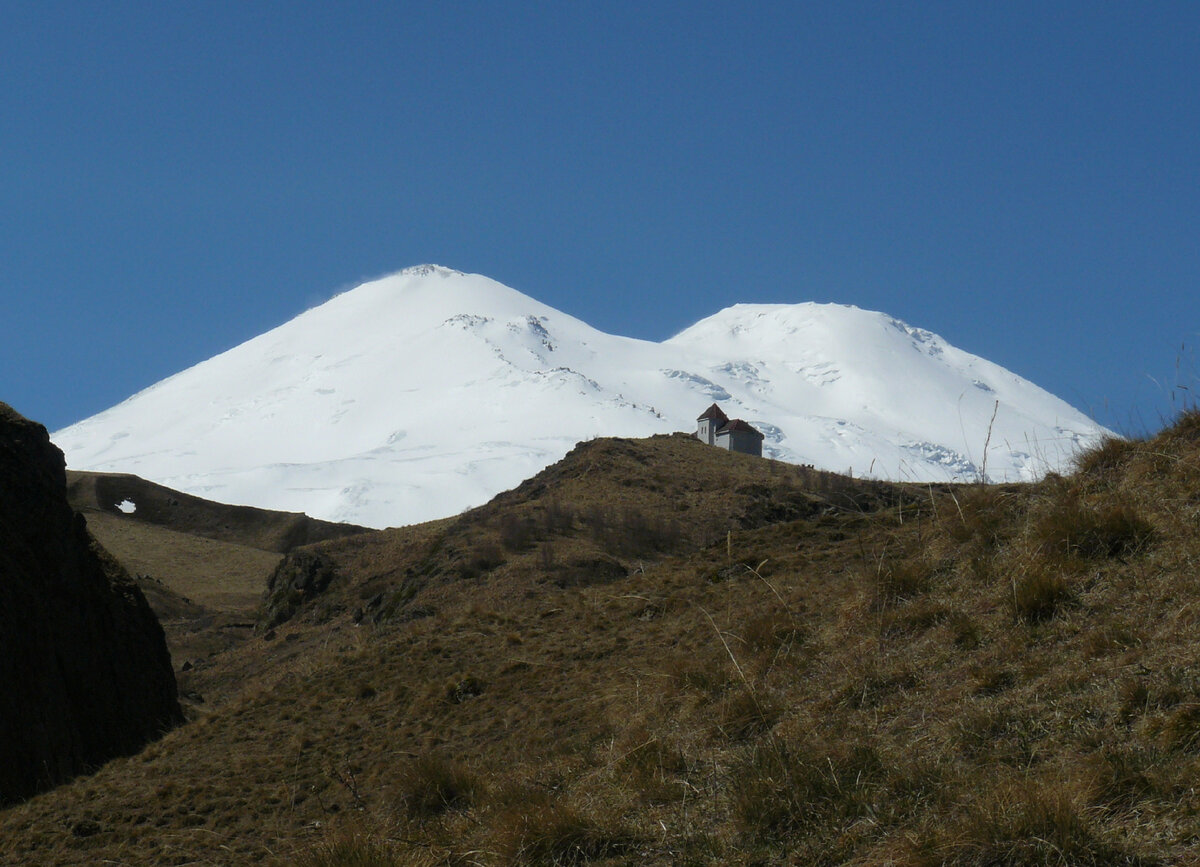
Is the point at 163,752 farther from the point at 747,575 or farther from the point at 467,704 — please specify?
the point at 747,575

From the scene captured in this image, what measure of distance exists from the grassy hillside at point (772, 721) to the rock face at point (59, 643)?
1941 millimetres

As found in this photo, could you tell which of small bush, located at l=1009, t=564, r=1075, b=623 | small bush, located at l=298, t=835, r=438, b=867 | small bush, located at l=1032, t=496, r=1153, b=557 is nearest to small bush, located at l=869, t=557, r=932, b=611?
small bush, located at l=1032, t=496, r=1153, b=557

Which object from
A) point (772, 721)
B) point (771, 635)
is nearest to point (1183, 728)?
point (772, 721)

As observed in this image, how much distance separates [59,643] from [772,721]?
9.95 meters

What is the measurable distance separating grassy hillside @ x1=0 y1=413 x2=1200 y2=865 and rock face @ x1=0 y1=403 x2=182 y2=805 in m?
1.94

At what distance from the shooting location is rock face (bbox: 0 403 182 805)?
39.0 feet

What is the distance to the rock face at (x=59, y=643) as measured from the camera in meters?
11.9

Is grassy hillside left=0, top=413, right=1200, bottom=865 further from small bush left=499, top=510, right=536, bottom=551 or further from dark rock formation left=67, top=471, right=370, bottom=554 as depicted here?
dark rock formation left=67, top=471, right=370, bottom=554

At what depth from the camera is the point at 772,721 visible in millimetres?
7258

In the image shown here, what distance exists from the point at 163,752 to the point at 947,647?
7423 mm

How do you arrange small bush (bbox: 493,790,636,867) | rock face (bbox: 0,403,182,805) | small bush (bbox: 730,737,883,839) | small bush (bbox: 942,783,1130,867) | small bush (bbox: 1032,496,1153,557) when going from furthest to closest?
rock face (bbox: 0,403,182,805) < small bush (bbox: 1032,496,1153,557) < small bush (bbox: 493,790,636,867) < small bush (bbox: 730,737,883,839) < small bush (bbox: 942,783,1130,867)

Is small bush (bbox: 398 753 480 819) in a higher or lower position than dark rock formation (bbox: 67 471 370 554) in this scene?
lower

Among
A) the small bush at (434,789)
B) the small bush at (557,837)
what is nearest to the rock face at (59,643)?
the small bush at (434,789)

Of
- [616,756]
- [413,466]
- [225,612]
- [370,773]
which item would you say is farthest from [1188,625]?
[413,466]
